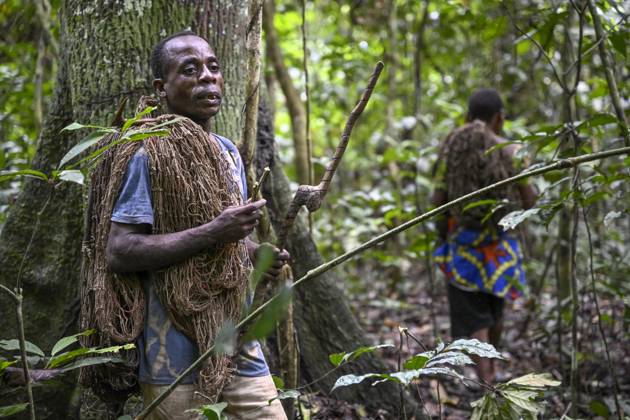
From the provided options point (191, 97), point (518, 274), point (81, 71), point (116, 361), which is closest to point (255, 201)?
point (191, 97)

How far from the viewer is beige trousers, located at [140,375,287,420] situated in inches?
89.4

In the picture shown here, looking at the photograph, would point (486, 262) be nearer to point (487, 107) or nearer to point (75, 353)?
point (487, 107)

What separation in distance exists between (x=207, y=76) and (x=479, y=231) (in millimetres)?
2992

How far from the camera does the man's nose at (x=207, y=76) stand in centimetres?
247

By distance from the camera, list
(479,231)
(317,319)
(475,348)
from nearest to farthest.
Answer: (475,348) → (317,319) → (479,231)

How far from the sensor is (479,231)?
16.2 ft

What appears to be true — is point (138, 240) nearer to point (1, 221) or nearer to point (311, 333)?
point (311, 333)

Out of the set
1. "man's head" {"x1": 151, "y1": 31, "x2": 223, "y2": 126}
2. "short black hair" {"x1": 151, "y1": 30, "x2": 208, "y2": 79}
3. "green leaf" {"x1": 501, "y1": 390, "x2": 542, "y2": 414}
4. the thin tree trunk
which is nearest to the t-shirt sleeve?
"man's head" {"x1": 151, "y1": 31, "x2": 223, "y2": 126}

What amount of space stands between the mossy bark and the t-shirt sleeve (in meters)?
0.60

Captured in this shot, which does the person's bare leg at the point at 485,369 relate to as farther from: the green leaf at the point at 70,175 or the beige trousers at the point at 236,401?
the green leaf at the point at 70,175

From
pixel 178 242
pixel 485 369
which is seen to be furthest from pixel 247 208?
pixel 485 369

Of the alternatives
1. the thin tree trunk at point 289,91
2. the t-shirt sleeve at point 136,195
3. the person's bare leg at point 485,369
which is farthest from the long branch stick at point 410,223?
the thin tree trunk at point 289,91

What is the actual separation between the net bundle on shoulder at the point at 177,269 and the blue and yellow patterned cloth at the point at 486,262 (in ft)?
9.65

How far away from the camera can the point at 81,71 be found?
3.06 meters
